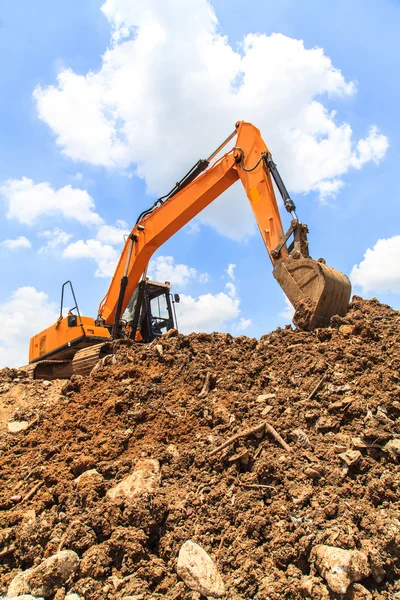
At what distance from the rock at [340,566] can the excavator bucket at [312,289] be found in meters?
3.44

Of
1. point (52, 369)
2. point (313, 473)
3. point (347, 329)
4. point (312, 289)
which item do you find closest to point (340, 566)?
point (313, 473)

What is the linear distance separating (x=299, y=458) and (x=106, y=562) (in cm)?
163

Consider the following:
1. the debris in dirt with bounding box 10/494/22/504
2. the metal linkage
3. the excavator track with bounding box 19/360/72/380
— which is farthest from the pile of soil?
the excavator track with bounding box 19/360/72/380

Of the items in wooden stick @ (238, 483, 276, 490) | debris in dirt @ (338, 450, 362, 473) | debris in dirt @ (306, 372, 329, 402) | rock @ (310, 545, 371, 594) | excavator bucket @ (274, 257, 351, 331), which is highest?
excavator bucket @ (274, 257, 351, 331)

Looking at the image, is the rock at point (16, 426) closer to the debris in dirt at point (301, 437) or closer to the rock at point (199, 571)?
the rock at point (199, 571)

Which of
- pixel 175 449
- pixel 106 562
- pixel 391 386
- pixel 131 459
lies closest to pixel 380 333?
pixel 391 386

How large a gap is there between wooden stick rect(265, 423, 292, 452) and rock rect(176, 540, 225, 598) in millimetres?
1076

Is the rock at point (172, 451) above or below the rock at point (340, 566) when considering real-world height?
above

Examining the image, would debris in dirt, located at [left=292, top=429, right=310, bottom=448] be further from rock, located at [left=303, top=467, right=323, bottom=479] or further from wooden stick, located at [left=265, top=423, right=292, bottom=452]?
rock, located at [left=303, top=467, right=323, bottom=479]

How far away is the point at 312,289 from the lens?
612 cm

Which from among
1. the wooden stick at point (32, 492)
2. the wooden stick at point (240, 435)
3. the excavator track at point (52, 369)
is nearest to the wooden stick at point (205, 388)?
the wooden stick at point (240, 435)

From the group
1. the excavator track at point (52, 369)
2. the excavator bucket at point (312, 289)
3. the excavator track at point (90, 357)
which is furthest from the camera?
the excavator track at point (52, 369)

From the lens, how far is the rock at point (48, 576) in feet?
9.72

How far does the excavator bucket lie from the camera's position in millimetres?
6023
